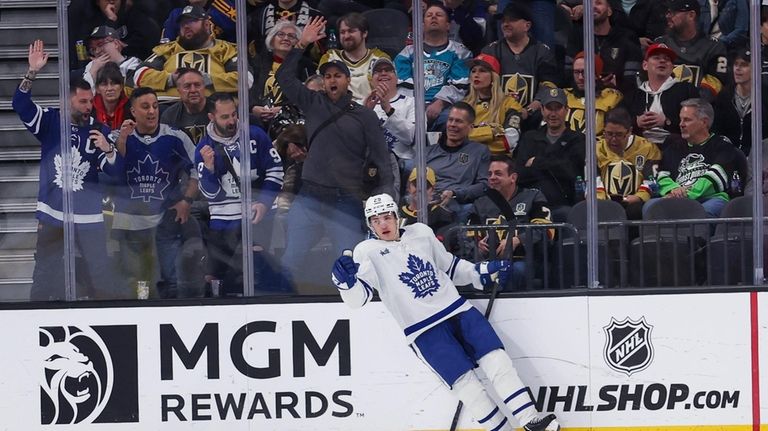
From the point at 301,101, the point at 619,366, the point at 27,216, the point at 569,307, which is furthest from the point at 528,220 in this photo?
the point at 27,216

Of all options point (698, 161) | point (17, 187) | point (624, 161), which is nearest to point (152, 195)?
point (17, 187)

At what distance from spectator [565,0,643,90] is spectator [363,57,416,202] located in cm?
A: 68

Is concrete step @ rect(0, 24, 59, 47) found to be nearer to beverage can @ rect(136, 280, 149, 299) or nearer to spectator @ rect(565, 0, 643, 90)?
beverage can @ rect(136, 280, 149, 299)

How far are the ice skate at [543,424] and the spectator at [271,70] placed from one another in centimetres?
162

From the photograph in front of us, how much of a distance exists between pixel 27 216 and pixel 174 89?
30.9 inches

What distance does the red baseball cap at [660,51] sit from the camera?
4855mm

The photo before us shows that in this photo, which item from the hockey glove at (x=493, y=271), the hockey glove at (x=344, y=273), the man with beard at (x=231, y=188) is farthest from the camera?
the man with beard at (x=231, y=188)

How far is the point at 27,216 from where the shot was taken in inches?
187

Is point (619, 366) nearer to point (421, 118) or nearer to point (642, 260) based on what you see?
point (642, 260)

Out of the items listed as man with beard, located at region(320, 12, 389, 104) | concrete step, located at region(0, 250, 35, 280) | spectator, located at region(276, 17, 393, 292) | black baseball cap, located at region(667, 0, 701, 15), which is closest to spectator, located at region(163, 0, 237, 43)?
spectator, located at region(276, 17, 393, 292)

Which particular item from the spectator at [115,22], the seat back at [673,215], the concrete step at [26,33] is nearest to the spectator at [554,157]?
the seat back at [673,215]

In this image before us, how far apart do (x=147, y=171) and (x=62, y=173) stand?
343 mm

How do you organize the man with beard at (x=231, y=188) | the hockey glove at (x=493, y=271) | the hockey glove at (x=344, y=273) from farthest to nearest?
the man with beard at (x=231, y=188), the hockey glove at (x=493, y=271), the hockey glove at (x=344, y=273)

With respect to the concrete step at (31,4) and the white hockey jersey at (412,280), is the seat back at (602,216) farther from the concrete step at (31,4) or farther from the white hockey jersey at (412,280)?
the concrete step at (31,4)
